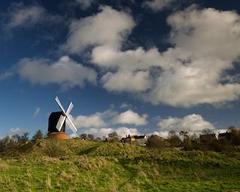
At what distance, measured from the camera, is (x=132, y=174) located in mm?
45156

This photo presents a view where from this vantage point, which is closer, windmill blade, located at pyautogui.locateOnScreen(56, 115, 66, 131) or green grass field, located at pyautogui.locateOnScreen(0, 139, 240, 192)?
green grass field, located at pyautogui.locateOnScreen(0, 139, 240, 192)

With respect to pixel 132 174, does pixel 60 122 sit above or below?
above

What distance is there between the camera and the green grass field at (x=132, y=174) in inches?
1433

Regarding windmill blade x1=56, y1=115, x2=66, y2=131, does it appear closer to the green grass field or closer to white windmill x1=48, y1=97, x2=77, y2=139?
white windmill x1=48, y1=97, x2=77, y2=139

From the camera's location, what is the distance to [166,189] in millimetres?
35656

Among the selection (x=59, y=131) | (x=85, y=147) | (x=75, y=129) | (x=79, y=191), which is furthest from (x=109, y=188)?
(x=75, y=129)

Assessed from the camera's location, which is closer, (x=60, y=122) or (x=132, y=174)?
(x=132, y=174)

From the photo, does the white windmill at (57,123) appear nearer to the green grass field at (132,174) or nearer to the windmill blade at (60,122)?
the windmill blade at (60,122)

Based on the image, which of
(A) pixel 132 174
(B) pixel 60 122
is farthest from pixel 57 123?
(A) pixel 132 174

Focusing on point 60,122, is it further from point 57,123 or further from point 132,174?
point 132,174

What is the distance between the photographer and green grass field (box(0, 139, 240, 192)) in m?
36.4

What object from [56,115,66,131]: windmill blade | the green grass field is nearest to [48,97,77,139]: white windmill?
[56,115,66,131]: windmill blade

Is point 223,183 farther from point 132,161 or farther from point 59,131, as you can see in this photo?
point 59,131

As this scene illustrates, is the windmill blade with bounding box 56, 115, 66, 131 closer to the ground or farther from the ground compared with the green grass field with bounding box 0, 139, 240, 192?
farther from the ground
